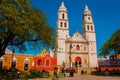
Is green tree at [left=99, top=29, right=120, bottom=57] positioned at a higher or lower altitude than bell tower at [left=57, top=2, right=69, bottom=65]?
lower

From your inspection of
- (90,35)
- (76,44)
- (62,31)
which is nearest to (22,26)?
(62,31)

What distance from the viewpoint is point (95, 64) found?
2493 inches

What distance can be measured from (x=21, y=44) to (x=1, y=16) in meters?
6.64

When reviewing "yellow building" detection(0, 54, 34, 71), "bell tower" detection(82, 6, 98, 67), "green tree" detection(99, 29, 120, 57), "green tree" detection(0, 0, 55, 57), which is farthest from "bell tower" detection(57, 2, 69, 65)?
"green tree" detection(0, 0, 55, 57)

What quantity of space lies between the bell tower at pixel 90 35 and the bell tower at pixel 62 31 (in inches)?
284

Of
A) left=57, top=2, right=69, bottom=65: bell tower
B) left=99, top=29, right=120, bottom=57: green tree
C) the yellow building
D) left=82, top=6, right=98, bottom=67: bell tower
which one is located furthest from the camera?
left=82, top=6, right=98, bottom=67: bell tower

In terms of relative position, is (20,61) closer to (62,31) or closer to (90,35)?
(62,31)

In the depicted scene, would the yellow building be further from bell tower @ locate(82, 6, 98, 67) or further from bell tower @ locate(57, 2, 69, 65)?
bell tower @ locate(82, 6, 98, 67)

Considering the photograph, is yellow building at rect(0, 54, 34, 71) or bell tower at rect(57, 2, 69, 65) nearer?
yellow building at rect(0, 54, 34, 71)

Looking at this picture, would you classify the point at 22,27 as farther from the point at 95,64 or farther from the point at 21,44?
the point at 95,64

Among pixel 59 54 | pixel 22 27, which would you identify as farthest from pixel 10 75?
pixel 59 54

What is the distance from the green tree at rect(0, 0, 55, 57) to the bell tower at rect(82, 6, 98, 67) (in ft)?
134

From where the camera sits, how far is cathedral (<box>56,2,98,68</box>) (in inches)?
2476

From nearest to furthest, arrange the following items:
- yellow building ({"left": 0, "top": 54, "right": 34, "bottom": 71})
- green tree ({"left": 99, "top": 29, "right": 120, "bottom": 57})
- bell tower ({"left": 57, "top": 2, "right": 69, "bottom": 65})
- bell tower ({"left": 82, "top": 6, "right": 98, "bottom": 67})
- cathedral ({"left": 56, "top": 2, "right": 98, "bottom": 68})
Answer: green tree ({"left": 99, "top": 29, "right": 120, "bottom": 57})
yellow building ({"left": 0, "top": 54, "right": 34, "bottom": 71})
bell tower ({"left": 57, "top": 2, "right": 69, "bottom": 65})
cathedral ({"left": 56, "top": 2, "right": 98, "bottom": 68})
bell tower ({"left": 82, "top": 6, "right": 98, "bottom": 67})
